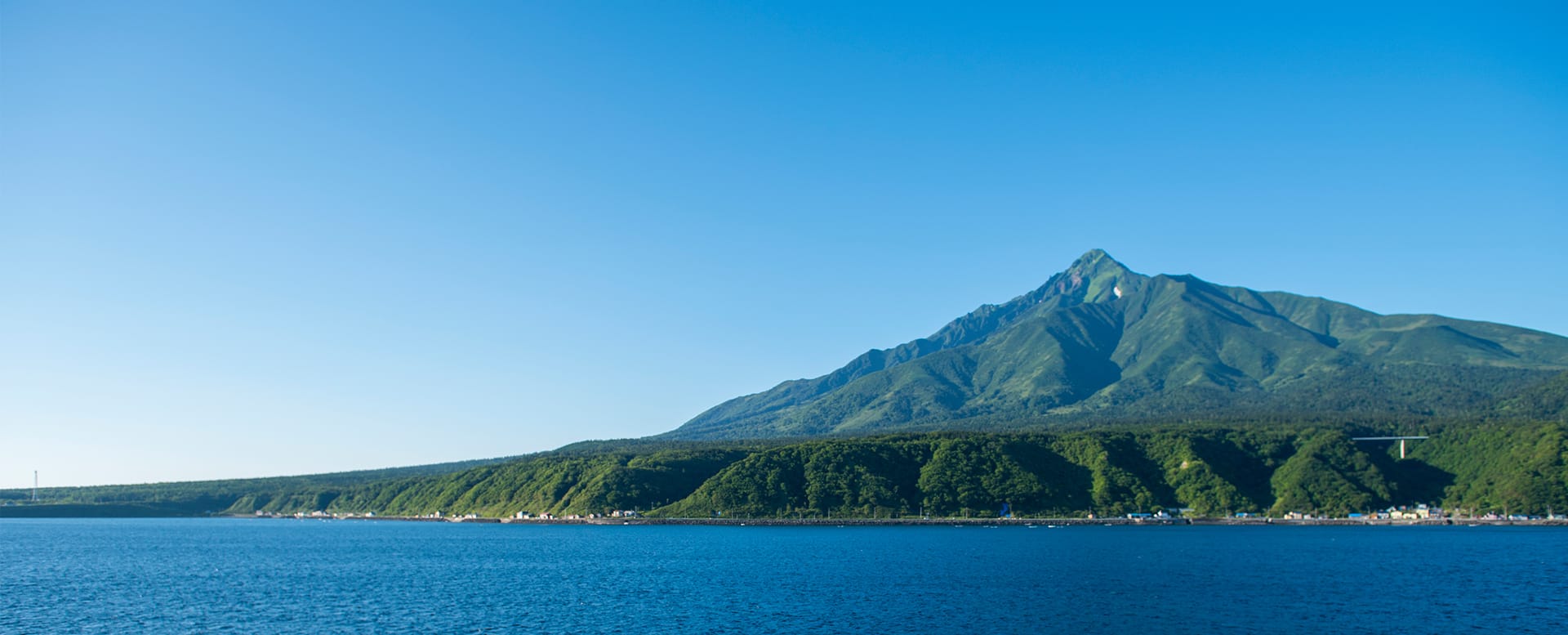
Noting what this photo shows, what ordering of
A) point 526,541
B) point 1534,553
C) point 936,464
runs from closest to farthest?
point 1534,553 < point 526,541 < point 936,464

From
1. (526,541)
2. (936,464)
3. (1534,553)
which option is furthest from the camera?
(936,464)

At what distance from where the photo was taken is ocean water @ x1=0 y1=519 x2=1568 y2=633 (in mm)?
63344

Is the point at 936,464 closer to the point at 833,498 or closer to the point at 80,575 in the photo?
the point at 833,498

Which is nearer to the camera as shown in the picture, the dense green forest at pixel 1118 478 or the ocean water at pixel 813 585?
the ocean water at pixel 813 585

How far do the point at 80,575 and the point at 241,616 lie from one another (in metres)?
41.2

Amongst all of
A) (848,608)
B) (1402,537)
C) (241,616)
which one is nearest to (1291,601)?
(848,608)

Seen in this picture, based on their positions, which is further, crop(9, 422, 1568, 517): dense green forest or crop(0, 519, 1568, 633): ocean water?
crop(9, 422, 1568, 517): dense green forest

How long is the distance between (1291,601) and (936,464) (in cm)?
11710

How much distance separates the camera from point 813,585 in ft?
269

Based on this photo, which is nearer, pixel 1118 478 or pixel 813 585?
pixel 813 585

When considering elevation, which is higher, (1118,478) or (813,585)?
(1118,478)

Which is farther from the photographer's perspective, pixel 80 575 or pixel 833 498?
pixel 833 498

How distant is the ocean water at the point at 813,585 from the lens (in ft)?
208

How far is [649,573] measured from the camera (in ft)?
305
